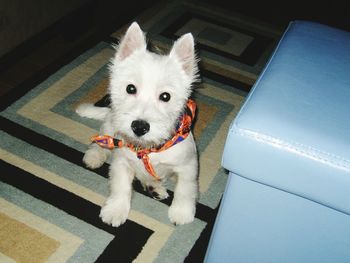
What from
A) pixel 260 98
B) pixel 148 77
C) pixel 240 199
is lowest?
pixel 240 199

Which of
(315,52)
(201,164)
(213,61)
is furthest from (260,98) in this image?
(213,61)

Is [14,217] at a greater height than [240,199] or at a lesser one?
lesser

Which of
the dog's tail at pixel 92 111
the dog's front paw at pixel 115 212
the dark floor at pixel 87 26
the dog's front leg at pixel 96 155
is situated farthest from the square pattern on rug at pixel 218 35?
the dog's front paw at pixel 115 212

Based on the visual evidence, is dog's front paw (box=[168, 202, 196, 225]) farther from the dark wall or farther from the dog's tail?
the dark wall

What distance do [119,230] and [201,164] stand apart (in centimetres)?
66

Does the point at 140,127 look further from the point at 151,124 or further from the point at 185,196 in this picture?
the point at 185,196

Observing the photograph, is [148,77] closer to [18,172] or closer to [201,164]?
[201,164]

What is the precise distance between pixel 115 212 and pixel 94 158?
0.39 meters

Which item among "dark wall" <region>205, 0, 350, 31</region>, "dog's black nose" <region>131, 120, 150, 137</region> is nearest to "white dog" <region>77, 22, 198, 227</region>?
"dog's black nose" <region>131, 120, 150, 137</region>

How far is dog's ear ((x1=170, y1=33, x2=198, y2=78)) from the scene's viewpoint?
1568 mm

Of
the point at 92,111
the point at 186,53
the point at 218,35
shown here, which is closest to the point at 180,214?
the point at 186,53

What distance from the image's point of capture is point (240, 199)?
1201 millimetres

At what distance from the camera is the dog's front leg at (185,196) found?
175 centimetres

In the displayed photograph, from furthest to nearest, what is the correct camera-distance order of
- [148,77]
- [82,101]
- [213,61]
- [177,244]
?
1. [213,61]
2. [82,101]
3. [177,244]
4. [148,77]
